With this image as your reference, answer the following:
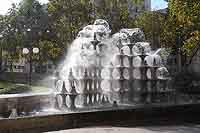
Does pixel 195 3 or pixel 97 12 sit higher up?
pixel 97 12

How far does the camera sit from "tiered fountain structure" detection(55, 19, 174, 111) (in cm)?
1334

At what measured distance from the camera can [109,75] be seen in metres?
15.1

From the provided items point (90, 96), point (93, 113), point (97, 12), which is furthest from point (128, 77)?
point (97, 12)

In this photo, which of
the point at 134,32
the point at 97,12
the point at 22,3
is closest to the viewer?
the point at 134,32

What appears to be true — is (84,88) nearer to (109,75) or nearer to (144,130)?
(109,75)

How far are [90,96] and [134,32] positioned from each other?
5.40 m

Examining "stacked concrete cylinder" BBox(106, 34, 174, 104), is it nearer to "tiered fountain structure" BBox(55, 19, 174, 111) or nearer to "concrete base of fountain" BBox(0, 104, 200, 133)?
"tiered fountain structure" BBox(55, 19, 174, 111)

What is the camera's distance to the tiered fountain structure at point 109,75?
43.8ft

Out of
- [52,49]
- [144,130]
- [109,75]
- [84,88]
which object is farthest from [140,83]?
[52,49]

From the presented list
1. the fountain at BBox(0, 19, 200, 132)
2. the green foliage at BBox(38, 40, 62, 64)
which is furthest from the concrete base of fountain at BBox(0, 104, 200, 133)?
the green foliage at BBox(38, 40, 62, 64)

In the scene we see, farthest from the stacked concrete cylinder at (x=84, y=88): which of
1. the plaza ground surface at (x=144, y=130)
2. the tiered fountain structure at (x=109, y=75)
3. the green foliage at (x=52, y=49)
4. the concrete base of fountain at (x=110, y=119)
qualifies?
the green foliage at (x=52, y=49)

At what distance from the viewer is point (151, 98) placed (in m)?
14.6

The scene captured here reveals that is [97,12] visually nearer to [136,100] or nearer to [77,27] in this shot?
[77,27]

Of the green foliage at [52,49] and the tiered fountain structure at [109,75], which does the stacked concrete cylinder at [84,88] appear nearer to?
the tiered fountain structure at [109,75]
